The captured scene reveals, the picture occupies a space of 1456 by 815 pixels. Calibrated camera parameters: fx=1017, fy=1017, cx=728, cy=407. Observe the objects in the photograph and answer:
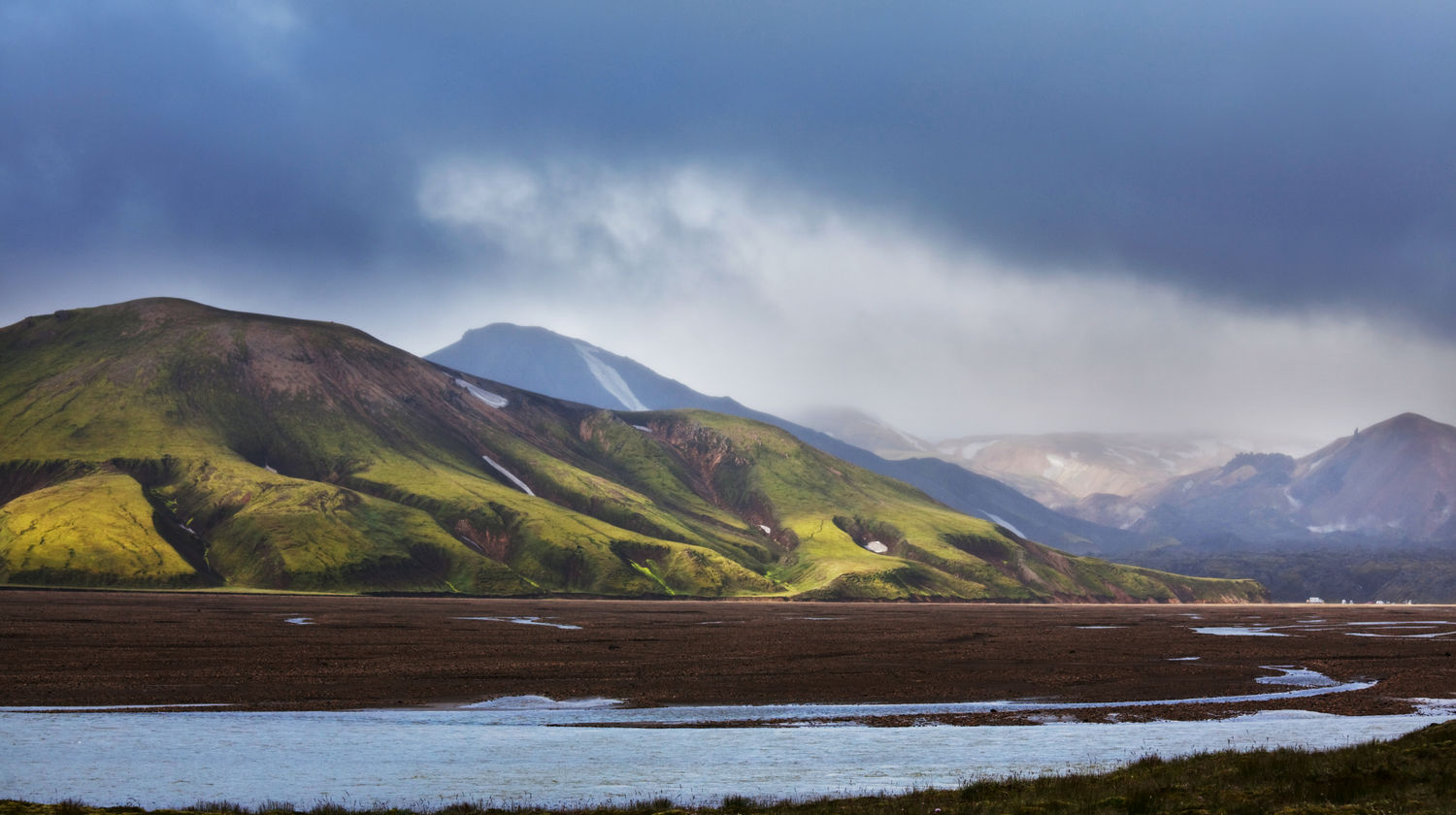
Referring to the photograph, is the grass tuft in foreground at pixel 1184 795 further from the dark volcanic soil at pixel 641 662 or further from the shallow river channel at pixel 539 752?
the dark volcanic soil at pixel 641 662

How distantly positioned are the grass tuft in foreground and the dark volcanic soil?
21.5m

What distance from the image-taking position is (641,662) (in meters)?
80.5

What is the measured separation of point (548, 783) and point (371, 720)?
63.1ft

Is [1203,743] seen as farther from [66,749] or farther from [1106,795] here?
[66,749]

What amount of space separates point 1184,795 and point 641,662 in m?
56.0

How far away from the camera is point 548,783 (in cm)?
3588

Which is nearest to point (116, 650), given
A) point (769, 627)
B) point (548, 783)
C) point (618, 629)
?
point (618, 629)

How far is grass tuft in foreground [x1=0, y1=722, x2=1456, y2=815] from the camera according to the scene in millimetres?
27312

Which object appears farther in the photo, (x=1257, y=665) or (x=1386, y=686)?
(x=1257, y=665)

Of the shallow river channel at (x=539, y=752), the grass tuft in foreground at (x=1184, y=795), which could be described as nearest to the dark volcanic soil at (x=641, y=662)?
the shallow river channel at (x=539, y=752)

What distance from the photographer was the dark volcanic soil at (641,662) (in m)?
61.3

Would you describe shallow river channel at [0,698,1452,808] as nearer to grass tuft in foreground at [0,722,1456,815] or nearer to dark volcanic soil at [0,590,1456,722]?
grass tuft in foreground at [0,722,1456,815]

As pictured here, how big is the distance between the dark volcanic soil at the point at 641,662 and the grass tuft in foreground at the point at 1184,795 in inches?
846

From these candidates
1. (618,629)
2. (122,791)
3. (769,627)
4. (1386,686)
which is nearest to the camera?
(122,791)
